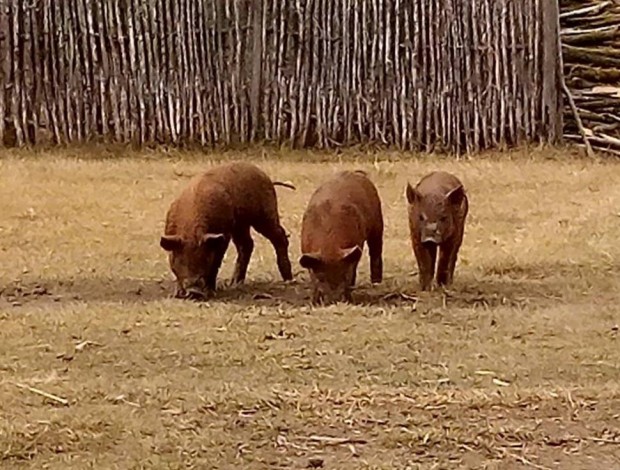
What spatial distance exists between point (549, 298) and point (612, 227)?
1.87 m

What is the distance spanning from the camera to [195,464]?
4.53 meters

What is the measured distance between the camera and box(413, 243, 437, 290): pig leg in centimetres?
737

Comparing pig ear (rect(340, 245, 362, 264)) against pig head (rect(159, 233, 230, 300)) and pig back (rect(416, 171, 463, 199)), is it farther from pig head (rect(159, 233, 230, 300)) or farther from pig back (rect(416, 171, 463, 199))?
pig head (rect(159, 233, 230, 300))

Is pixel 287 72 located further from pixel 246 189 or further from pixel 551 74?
pixel 246 189

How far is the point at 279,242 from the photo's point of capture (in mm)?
7922

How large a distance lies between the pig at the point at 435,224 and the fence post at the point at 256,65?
5.24 meters

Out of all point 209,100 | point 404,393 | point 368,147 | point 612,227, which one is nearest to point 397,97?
point 368,147

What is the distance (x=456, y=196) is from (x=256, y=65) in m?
5.48

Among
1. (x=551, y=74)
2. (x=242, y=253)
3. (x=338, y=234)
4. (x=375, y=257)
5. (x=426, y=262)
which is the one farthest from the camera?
(x=551, y=74)

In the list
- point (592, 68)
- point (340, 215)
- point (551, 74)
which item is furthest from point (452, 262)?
point (592, 68)

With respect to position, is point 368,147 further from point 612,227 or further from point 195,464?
point 195,464

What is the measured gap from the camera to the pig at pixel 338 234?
706cm

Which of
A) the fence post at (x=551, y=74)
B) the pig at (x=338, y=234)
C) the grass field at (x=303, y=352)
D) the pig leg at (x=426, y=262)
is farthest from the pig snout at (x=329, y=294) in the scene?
the fence post at (x=551, y=74)

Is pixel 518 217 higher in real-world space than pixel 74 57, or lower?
lower
